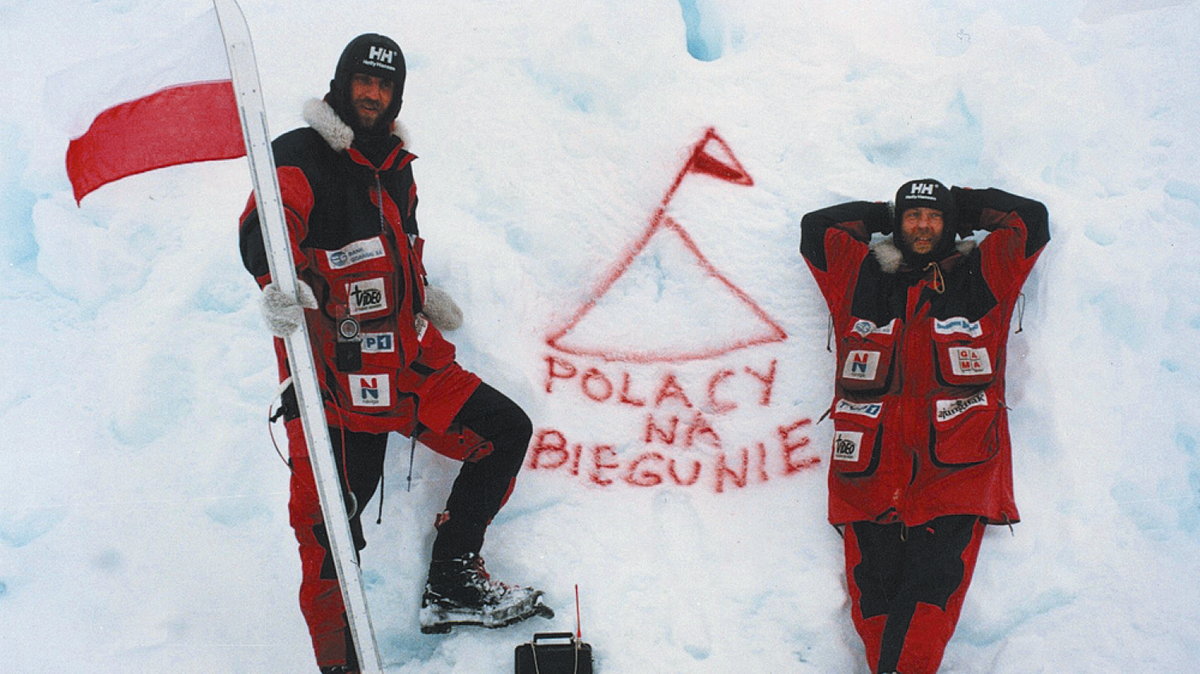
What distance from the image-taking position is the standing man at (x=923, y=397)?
3.09 m

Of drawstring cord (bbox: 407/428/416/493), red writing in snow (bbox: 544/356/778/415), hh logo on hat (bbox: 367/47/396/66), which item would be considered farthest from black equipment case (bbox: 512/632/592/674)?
hh logo on hat (bbox: 367/47/396/66)

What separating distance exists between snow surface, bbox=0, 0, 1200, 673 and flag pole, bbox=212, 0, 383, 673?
1.57 ft

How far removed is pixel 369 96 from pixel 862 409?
1727 millimetres

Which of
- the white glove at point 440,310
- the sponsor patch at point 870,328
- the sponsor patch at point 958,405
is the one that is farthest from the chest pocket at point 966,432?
the white glove at point 440,310

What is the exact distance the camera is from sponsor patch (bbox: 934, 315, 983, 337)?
3.14 m

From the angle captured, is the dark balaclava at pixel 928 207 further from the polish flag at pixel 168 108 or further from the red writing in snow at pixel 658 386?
the polish flag at pixel 168 108

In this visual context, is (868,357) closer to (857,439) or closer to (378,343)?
(857,439)

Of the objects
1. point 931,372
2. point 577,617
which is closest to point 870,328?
point 931,372

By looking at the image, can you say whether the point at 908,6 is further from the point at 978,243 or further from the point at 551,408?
the point at 551,408

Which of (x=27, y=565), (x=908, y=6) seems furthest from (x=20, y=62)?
(x=908, y=6)

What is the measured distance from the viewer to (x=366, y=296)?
294 cm

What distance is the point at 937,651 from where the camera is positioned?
117 inches

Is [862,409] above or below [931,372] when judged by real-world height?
below

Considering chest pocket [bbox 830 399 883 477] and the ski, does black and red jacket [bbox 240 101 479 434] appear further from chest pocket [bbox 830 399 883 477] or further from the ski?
chest pocket [bbox 830 399 883 477]
